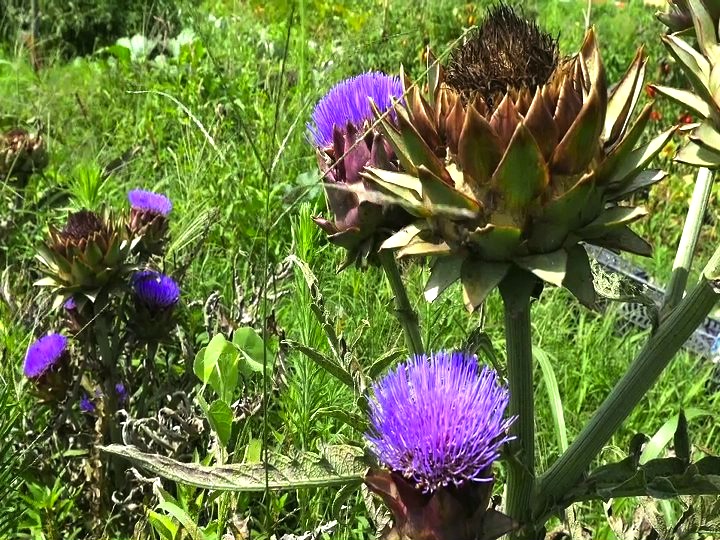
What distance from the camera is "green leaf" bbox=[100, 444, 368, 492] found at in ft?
2.79

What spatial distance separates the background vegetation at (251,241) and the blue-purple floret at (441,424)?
0.49 ft

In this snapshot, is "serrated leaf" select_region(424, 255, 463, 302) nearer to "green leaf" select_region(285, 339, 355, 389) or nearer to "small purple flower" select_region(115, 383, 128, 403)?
"green leaf" select_region(285, 339, 355, 389)

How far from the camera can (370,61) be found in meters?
3.15

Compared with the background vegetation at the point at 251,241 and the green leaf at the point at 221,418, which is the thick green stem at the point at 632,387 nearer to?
the background vegetation at the point at 251,241

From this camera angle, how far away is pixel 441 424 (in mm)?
757

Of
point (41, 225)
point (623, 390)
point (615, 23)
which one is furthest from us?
point (615, 23)

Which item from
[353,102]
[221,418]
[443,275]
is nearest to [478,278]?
[443,275]

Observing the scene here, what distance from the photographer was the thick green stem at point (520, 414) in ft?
2.75

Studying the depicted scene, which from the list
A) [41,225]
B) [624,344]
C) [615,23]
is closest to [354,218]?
[624,344]

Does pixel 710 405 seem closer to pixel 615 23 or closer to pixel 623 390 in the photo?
pixel 623 390

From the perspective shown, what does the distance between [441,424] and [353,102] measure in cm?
47

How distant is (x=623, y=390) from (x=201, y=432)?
32.0 inches

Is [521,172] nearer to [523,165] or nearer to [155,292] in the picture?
[523,165]

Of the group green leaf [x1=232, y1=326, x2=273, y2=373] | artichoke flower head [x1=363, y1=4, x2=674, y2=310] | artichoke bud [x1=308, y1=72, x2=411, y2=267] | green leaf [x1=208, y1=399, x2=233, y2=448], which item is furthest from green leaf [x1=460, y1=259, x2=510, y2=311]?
green leaf [x1=232, y1=326, x2=273, y2=373]
